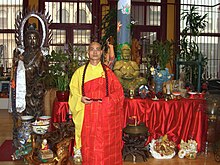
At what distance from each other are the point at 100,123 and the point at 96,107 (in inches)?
5.5

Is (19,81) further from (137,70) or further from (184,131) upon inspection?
(184,131)

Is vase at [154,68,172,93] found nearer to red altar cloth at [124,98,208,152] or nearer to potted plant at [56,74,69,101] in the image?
red altar cloth at [124,98,208,152]

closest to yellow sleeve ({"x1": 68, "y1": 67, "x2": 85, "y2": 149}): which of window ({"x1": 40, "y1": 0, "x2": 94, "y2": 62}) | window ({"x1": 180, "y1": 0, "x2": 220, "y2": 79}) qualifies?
window ({"x1": 40, "y1": 0, "x2": 94, "y2": 62})

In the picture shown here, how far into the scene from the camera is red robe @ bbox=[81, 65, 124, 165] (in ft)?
9.78

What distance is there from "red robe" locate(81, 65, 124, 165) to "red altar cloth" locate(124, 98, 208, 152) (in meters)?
0.84

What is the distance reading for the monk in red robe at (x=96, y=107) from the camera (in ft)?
9.77

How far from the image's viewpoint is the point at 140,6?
859 cm

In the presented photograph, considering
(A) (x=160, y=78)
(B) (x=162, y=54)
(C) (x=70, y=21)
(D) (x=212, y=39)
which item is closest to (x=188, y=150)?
(A) (x=160, y=78)

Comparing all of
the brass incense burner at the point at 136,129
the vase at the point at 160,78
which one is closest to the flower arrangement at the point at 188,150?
the brass incense burner at the point at 136,129

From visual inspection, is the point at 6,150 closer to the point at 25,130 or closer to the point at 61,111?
the point at 25,130

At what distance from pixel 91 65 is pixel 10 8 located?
5815mm

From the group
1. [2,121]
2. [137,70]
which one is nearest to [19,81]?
[137,70]

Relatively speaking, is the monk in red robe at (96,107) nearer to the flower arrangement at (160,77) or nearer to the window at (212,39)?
the flower arrangement at (160,77)

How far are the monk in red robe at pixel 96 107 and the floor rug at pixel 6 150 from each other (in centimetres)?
119
